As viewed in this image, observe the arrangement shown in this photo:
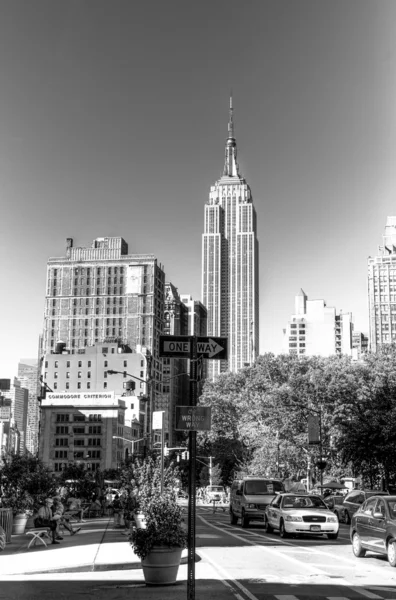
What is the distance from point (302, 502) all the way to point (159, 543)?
12.8 m

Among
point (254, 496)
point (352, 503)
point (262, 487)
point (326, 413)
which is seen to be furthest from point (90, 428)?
point (254, 496)

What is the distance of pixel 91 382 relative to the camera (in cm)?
15212

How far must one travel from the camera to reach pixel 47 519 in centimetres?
2266

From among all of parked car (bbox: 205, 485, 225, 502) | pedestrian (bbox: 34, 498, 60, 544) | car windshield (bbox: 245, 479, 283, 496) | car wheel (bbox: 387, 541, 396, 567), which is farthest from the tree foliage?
car wheel (bbox: 387, 541, 396, 567)

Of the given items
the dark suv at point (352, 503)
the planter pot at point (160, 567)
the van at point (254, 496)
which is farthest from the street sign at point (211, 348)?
the dark suv at point (352, 503)

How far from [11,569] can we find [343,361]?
61.8 m

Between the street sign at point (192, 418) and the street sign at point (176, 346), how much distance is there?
88 cm

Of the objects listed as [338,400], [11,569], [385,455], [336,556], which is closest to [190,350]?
[11,569]

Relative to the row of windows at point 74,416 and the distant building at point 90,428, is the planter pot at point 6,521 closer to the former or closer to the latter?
the distant building at point 90,428

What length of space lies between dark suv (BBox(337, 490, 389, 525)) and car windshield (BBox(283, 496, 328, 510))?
657 centimetres

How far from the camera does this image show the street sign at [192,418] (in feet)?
36.3

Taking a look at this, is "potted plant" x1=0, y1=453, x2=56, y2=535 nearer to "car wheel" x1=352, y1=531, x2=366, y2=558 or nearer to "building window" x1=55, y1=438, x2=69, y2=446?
"car wheel" x1=352, y1=531, x2=366, y2=558

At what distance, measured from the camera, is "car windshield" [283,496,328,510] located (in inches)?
996

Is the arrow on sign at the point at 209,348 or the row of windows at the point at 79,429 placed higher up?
the arrow on sign at the point at 209,348
